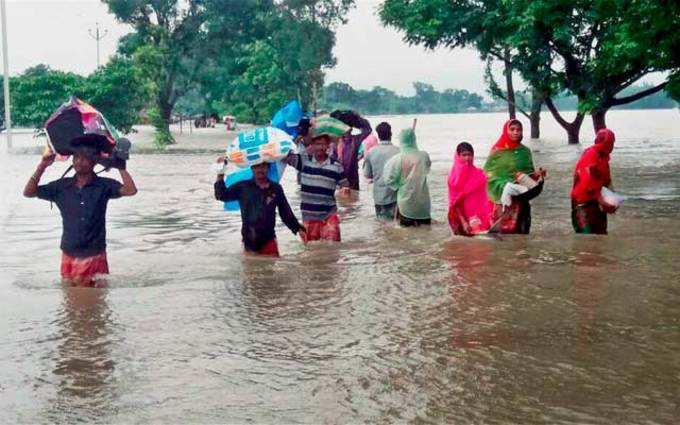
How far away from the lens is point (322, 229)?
31.2ft

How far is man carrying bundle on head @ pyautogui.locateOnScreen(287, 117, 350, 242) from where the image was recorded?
362 inches

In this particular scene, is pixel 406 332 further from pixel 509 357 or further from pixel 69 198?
pixel 69 198

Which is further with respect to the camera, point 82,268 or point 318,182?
point 318,182

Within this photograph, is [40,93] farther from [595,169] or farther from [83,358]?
[83,358]

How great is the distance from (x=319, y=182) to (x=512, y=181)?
2395 millimetres

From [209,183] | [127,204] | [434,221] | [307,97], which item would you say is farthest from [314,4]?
[434,221]

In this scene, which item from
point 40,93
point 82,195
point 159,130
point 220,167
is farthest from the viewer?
point 40,93

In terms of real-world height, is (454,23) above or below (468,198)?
above

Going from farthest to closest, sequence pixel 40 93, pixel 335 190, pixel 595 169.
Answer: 1. pixel 40 93
2. pixel 335 190
3. pixel 595 169

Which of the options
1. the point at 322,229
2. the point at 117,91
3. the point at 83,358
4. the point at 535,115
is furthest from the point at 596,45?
the point at 117,91

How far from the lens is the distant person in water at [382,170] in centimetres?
1187

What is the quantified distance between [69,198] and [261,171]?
1789mm

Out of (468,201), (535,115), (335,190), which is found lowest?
(468,201)

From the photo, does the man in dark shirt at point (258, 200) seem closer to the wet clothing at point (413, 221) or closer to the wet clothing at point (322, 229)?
the wet clothing at point (322, 229)
